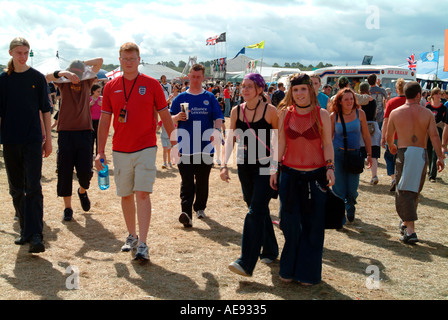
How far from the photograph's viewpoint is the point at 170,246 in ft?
17.4

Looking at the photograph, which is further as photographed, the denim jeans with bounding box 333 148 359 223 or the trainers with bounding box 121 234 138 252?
the denim jeans with bounding box 333 148 359 223

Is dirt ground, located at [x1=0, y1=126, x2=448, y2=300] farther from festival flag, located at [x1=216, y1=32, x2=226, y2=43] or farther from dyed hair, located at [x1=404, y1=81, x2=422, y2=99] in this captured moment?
festival flag, located at [x1=216, y1=32, x2=226, y2=43]

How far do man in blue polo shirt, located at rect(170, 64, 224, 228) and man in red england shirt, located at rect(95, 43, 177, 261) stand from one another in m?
1.37

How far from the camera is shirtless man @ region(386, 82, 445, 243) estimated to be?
568 centimetres

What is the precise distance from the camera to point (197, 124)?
20.1 ft

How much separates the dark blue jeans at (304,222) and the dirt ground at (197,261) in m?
0.18

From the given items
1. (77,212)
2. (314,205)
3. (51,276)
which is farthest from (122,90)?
(77,212)

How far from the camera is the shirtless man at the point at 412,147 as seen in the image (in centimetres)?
568

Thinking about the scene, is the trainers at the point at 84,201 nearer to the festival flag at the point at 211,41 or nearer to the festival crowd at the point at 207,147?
the festival crowd at the point at 207,147

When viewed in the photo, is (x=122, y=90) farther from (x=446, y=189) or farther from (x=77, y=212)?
(x=446, y=189)

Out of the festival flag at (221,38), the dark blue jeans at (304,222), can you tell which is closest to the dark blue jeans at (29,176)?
the dark blue jeans at (304,222)

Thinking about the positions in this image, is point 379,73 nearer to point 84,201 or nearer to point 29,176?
point 84,201

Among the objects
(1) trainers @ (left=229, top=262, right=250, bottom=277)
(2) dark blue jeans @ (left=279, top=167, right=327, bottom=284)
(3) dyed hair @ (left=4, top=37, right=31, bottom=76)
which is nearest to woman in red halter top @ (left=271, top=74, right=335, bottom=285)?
(2) dark blue jeans @ (left=279, top=167, right=327, bottom=284)

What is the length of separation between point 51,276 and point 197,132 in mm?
2714
